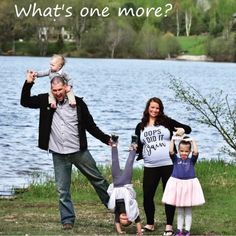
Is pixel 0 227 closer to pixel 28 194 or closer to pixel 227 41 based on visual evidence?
pixel 28 194

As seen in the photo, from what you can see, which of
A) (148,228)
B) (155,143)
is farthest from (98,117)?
(155,143)

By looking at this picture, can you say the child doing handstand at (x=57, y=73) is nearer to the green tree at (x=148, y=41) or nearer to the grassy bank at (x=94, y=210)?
the grassy bank at (x=94, y=210)

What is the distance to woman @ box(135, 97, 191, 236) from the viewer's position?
31.9ft

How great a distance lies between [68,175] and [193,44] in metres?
98.3

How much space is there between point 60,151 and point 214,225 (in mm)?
2520

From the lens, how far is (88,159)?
9.73m

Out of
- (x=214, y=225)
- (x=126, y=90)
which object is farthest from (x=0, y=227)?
(x=126, y=90)

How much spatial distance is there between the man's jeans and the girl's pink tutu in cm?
93

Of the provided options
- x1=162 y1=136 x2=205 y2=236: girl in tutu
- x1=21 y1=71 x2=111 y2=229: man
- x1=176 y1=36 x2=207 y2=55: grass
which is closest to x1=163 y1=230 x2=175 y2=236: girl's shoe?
x1=162 y1=136 x2=205 y2=236: girl in tutu

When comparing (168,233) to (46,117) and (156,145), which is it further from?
(46,117)

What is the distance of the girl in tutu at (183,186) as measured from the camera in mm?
9273

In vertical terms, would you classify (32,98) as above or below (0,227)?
above
